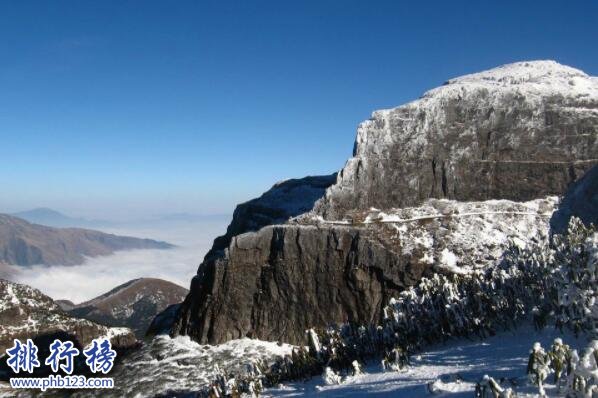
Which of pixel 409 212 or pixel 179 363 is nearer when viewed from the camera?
pixel 179 363

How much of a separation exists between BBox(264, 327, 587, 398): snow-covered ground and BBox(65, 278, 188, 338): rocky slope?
371ft

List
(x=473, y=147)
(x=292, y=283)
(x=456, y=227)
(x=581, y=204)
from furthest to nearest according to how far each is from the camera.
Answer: (x=473, y=147)
(x=456, y=227)
(x=292, y=283)
(x=581, y=204)

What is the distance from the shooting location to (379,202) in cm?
7200

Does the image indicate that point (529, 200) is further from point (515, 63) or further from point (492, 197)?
point (515, 63)

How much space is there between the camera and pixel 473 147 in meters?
76.5

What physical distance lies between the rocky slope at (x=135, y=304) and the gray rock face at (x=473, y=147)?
8137 cm

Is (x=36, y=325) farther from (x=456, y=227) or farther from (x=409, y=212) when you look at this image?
(x=456, y=227)

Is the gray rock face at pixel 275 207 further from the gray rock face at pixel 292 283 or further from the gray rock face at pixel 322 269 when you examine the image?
the gray rock face at pixel 322 269

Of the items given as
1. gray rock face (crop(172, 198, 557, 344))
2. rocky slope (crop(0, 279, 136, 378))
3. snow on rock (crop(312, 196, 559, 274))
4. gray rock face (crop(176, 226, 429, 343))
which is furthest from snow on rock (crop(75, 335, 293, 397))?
snow on rock (crop(312, 196, 559, 274))

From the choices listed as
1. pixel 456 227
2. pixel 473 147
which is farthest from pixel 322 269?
pixel 473 147

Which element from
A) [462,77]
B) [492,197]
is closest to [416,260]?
[492,197]

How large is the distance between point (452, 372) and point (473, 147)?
61.7 m

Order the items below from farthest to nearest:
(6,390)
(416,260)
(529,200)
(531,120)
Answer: (531,120), (529,200), (416,260), (6,390)

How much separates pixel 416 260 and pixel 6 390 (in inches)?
1773
